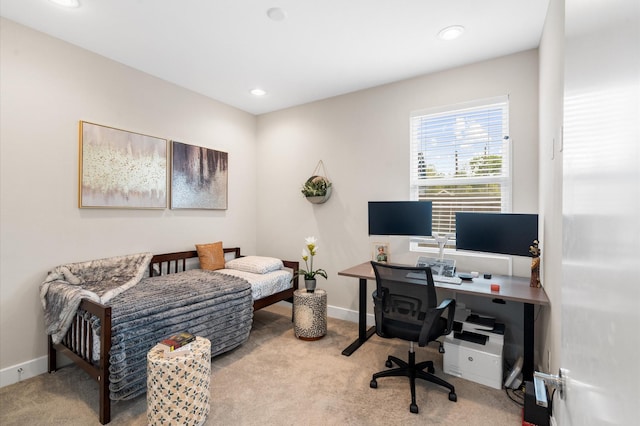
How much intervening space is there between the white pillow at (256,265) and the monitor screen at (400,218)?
4.05 feet

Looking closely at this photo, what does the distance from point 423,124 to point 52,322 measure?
3.71 meters

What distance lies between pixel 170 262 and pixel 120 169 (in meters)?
1.11

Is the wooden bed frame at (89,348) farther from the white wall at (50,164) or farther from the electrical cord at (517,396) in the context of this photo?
the electrical cord at (517,396)

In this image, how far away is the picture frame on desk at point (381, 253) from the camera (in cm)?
324

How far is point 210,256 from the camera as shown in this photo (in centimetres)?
359

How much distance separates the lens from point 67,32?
8.11 feet

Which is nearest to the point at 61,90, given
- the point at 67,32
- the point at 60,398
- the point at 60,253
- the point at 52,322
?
the point at 67,32

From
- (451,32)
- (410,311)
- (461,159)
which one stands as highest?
(451,32)

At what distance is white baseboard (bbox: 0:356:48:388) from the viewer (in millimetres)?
2303

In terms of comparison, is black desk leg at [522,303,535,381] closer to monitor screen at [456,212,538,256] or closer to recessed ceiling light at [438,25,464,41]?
monitor screen at [456,212,538,256]

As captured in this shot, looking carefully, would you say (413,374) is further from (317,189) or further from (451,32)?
(451,32)

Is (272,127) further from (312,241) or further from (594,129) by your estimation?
(594,129)

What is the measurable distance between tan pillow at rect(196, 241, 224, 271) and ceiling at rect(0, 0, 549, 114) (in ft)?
6.21

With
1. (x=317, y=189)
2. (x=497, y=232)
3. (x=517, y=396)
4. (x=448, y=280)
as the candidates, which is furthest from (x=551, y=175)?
(x=317, y=189)
